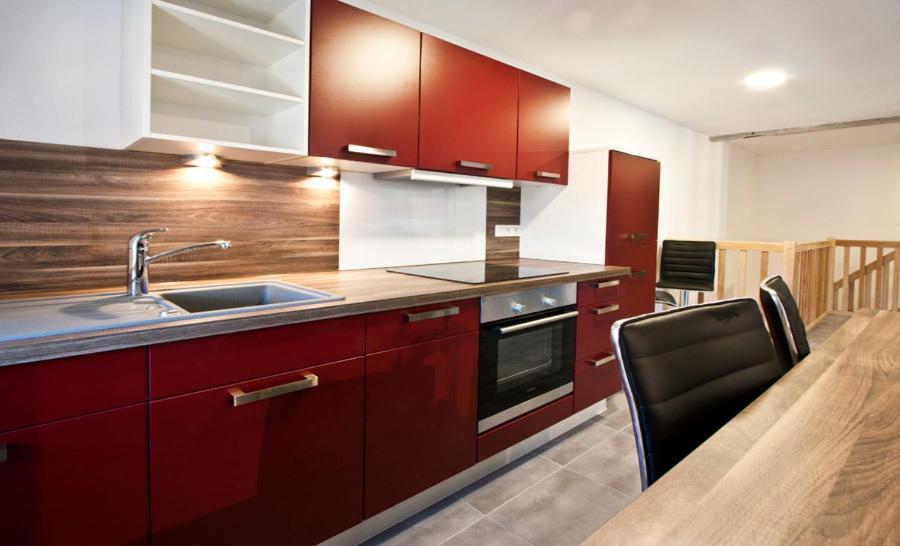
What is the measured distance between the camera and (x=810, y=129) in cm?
517

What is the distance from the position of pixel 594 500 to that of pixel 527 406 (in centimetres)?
47

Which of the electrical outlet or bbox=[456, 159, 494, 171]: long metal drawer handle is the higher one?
bbox=[456, 159, 494, 171]: long metal drawer handle

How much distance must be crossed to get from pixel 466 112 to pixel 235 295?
4.37 ft

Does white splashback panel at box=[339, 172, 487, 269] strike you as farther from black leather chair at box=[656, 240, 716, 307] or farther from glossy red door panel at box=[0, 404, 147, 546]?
black leather chair at box=[656, 240, 716, 307]

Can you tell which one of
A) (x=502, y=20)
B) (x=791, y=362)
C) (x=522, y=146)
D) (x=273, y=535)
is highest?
(x=502, y=20)

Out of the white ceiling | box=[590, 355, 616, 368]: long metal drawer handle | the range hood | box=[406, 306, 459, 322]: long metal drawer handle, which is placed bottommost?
box=[590, 355, 616, 368]: long metal drawer handle

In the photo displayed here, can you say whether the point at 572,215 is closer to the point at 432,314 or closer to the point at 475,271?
the point at 475,271

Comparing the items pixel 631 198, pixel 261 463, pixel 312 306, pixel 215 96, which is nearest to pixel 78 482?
pixel 261 463

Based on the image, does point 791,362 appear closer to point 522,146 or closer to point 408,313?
point 408,313

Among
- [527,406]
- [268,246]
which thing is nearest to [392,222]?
[268,246]

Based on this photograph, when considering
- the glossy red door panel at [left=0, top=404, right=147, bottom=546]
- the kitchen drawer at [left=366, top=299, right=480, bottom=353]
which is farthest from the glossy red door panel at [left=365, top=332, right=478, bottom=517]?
the glossy red door panel at [left=0, top=404, right=147, bottom=546]

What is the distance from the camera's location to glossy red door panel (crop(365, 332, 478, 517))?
1.70 meters

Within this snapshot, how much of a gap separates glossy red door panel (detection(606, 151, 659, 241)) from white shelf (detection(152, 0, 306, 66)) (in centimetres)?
185

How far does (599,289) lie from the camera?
2.68 meters
